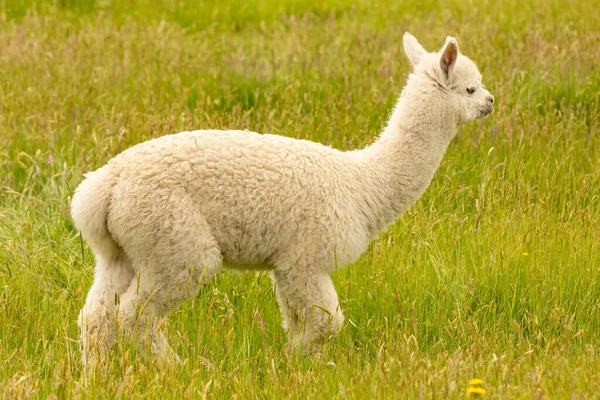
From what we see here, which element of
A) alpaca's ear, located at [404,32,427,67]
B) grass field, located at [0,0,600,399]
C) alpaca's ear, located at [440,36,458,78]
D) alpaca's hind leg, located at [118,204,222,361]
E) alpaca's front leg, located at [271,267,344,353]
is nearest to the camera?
grass field, located at [0,0,600,399]

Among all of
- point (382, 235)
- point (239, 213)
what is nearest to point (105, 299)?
point (239, 213)

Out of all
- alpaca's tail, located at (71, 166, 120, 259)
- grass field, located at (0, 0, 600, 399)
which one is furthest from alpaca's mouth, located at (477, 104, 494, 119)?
alpaca's tail, located at (71, 166, 120, 259)

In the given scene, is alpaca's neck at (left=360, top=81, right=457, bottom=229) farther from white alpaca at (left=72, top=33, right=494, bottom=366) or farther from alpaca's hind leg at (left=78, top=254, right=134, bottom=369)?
alpaca's hind leg at (left=78, top=254, right=134, bottom=369)

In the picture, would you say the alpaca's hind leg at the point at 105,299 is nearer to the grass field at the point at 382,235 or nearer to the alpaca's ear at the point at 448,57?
the grass field at the point at 382,235

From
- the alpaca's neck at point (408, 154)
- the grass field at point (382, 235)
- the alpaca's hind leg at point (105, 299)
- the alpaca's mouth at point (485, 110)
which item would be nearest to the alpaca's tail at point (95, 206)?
the alpaca's hind leg at point (105, 299)

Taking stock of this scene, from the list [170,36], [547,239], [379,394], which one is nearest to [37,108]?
[170,36]

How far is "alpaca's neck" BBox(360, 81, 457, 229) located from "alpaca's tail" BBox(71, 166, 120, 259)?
1.30 meters

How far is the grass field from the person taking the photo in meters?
3.63

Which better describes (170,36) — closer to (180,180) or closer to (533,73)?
(533,73)

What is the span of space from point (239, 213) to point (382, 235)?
61.1 inches

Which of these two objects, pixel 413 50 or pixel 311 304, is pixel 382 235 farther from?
pixel 311 304

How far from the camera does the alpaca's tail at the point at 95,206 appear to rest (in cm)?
398

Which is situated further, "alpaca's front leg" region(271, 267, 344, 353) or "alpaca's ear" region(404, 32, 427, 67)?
"alpaca's ear" region(404, 32, 427, 67)

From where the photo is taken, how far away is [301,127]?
Result: 6.35 m
